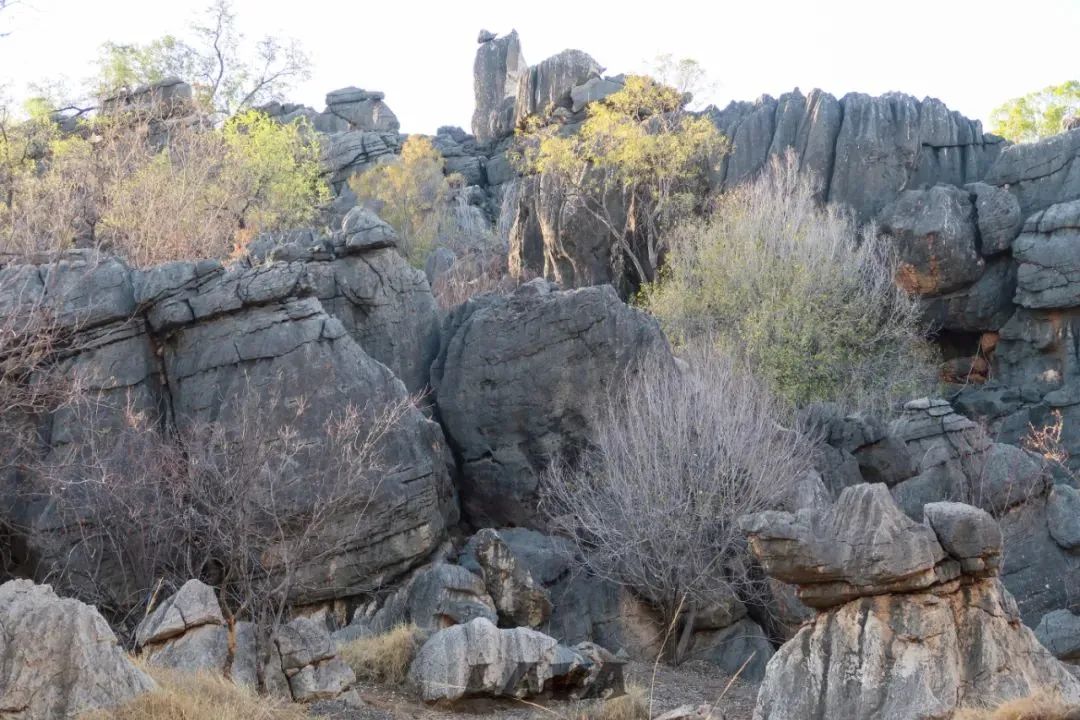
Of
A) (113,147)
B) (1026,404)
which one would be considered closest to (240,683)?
(113,147)

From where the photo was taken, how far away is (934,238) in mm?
33156

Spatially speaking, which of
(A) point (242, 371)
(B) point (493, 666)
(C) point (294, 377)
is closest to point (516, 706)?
(B) point (493, 666)

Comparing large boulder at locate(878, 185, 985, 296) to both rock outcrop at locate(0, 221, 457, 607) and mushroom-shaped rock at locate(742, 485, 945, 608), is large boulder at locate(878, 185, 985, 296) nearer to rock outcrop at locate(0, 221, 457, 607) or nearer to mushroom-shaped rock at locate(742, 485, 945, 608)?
rock outcrop at locate(0, 221, 457, 607)

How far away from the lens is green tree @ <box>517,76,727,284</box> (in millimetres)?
35875

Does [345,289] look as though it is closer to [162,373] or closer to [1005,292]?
[162,373]

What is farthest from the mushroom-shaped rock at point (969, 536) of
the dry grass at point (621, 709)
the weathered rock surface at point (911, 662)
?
the dry grass at point (621, 709)

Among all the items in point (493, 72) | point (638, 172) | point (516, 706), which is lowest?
point (516, 706)

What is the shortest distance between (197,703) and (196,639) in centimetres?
328

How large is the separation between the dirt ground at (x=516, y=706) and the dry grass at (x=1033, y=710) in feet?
5.83

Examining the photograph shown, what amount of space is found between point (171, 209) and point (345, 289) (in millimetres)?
5203

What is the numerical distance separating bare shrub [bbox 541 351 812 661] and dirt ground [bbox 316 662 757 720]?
2.15 meters

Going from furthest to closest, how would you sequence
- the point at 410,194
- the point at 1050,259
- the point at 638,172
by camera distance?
the point at 410,194 < the point at 638,172 < the point at 1050,259

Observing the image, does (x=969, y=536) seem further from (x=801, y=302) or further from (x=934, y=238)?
(x=934, y=238)

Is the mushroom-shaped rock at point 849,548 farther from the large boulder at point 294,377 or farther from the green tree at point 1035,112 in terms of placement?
the green tree at point 1035,112
